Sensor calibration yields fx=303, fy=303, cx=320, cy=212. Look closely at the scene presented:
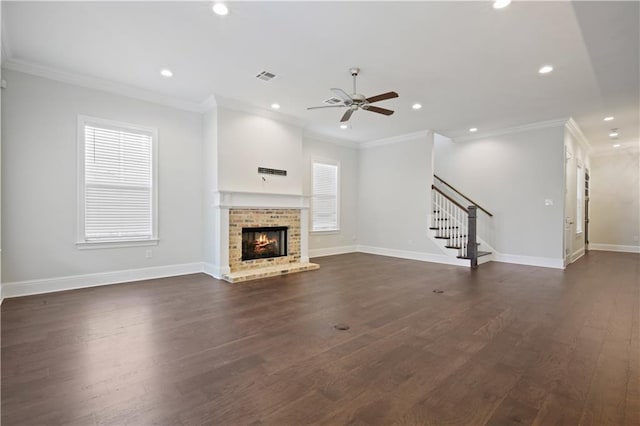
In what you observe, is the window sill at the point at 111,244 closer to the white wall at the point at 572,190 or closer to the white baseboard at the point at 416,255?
the white baseboard at the point at 416,255

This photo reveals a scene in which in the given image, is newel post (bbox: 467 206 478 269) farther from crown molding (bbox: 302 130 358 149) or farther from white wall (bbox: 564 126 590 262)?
crown molding (bbox: 302 130 358 149)

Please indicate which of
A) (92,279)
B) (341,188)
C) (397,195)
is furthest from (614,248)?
(92,279)

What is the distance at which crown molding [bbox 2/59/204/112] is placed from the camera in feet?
13.1

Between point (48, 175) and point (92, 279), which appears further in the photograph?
point (92, 279)

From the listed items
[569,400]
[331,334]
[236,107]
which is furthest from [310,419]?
[236,107]

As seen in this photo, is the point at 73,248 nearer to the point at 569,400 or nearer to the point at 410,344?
the point at 410,344

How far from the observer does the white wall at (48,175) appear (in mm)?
3961

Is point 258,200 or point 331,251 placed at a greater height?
point 258,200

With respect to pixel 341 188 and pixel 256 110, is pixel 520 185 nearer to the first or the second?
pixel 341 188

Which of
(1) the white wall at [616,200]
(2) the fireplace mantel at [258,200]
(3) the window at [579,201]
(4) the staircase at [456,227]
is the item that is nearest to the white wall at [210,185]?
(2) the fireplace mantel at [258,200]

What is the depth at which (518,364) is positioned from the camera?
2.31m

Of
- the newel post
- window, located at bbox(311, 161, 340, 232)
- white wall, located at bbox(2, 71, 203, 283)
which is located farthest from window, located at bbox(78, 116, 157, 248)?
the newel post

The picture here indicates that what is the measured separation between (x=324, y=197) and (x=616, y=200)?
28.6 feet

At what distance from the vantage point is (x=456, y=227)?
702 cm
